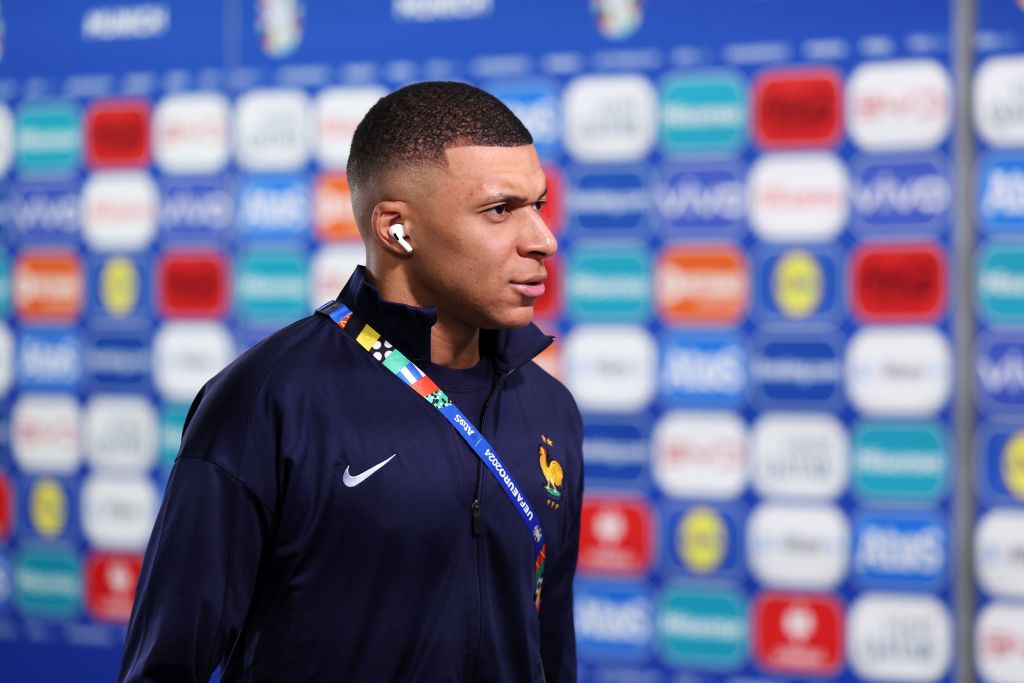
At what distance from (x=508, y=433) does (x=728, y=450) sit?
4.30 ft

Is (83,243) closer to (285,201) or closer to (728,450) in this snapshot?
(285,201)

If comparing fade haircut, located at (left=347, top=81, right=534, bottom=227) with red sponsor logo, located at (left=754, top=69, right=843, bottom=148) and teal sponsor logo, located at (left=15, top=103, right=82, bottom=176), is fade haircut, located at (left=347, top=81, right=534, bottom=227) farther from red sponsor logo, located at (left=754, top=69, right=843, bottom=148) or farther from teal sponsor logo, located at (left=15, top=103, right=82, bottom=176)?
teal sponsor logo, located at (left=15, top=103, right=82, bottom=176)

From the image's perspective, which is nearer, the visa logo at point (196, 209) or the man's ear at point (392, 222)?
the man's ear at point (392, 222)

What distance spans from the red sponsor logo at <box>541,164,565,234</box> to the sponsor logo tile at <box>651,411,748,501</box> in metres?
0.46

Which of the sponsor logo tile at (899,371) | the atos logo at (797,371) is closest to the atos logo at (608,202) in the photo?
the atos logo at (797,371)

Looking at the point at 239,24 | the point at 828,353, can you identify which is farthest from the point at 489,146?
the point at 239,24

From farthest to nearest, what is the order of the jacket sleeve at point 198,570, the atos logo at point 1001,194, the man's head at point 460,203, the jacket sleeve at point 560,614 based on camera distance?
the atos logo at point 1001,194, the jacket sleeve at point 560,614, the man's head at point 460,203, the jacket sleeve at point 198,570

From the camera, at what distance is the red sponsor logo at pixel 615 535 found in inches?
103

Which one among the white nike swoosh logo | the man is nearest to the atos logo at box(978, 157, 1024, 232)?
the man

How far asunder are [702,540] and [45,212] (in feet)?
5.67

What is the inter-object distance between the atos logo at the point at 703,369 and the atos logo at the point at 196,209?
106cm

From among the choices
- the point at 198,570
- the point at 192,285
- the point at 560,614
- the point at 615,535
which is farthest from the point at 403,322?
the point at 192,285

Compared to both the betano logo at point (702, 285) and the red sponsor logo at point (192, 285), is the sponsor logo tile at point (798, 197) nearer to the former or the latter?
the betano logo at point (702, 285)

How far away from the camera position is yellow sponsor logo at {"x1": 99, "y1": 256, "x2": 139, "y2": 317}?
Answer: 300 centimetres
